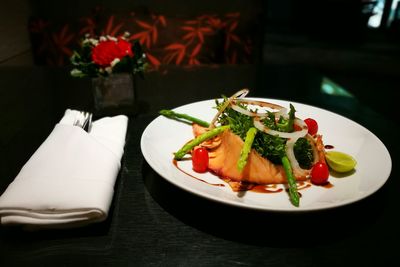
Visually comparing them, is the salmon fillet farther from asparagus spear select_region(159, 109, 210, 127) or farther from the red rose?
the red rose

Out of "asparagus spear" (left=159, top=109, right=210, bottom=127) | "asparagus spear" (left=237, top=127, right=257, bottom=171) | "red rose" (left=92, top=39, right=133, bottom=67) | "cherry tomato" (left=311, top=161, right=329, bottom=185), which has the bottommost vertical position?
"asparagus spear" (left=159, top=109, right=210, bottom=127)

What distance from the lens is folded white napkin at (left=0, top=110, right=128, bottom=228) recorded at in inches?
28.2

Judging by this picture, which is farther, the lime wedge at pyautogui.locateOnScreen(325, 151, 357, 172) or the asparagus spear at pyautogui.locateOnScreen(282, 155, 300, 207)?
the lime wedge at pyautogui.locateOnScreen(325, 151, 357, 172)

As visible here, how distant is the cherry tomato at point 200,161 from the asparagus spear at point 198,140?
62 mm

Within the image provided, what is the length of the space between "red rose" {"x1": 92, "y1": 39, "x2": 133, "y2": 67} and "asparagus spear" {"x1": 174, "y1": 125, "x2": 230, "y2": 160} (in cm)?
54

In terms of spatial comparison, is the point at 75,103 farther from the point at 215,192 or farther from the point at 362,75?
the point at 362,75

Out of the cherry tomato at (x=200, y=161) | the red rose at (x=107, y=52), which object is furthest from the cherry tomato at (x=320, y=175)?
the red rose at (x=107, y=52)

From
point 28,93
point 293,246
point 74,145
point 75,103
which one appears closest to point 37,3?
point 28,93

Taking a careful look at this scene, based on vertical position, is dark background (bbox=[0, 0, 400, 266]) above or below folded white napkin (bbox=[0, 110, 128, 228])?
below

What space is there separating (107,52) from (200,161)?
0.68 metres

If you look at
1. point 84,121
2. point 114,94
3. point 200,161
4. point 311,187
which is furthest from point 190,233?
point 114,94

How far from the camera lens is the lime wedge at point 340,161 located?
0.96 m

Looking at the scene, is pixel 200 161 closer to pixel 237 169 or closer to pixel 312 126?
pixel 237 169

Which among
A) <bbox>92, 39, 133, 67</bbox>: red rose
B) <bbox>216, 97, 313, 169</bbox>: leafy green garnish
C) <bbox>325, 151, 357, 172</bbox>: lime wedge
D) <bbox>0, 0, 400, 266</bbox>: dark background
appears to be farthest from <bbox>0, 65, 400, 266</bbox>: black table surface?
<bbox>92, 39, 133, 67</bbox>: red rose
